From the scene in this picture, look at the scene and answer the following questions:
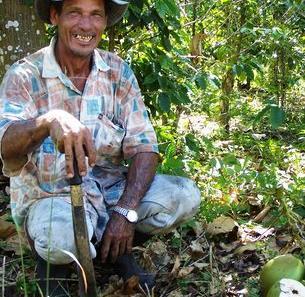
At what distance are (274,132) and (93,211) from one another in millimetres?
3581

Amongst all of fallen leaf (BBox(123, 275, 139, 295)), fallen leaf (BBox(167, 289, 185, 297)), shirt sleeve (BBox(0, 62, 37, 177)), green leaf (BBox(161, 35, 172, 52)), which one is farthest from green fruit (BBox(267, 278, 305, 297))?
green leaf (BBox(161, 35, 172, 52))

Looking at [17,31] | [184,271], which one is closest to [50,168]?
[184,271]

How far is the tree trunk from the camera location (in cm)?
346

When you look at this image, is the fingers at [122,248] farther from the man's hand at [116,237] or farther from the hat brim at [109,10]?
the hat brim at [109,10]

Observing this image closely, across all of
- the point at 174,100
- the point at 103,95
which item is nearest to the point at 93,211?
the point at 103,95

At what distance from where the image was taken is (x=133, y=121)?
2770 millimetres

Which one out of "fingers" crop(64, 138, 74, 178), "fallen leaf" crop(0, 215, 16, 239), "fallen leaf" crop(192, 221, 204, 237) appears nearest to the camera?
"fingers" crop(64, 138, 74, 178)

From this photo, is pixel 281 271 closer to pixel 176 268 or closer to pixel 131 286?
pixel 176 268

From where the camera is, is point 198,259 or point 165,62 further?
point 165,62

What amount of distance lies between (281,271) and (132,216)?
67 cm

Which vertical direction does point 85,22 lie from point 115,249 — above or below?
above

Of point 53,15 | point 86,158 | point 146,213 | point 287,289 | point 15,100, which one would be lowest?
point 287,289

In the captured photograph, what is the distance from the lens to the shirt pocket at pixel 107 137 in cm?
267

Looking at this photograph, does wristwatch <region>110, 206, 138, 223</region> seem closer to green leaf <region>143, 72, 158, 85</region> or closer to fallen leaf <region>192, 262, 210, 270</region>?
fallen leaf <region>192, 262, 210, 270</region>
